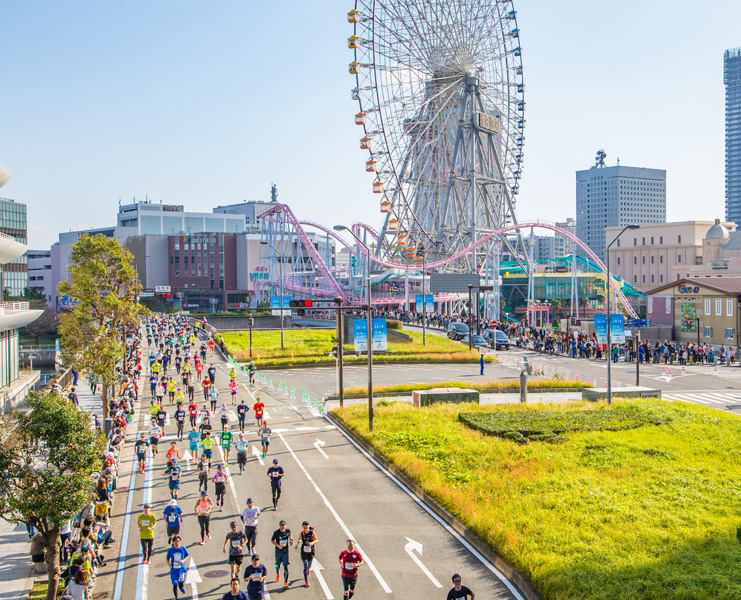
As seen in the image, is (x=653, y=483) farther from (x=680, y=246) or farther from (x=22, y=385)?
(x=680, y=246)

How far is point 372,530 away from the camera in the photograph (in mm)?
18547

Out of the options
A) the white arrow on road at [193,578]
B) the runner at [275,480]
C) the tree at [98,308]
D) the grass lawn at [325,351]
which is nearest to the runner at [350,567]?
the white arrow on road at [193,578]

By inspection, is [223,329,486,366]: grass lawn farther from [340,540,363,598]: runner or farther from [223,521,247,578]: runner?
[340,540,363,598]: runner

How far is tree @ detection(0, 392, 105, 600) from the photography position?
14391mm

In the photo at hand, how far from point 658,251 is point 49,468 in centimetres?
14495

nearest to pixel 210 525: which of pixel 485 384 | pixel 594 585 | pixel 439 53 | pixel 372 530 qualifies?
pixel 372 530

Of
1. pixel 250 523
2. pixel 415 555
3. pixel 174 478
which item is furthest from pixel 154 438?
pixel 415 555

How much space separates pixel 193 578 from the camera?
51.5ft

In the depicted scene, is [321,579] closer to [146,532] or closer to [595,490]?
[146,532]

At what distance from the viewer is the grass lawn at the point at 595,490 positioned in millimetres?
14453

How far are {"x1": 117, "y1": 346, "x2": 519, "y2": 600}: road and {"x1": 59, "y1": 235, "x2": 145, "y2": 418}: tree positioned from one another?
774 centimetres

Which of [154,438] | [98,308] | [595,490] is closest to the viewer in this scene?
[595,490]

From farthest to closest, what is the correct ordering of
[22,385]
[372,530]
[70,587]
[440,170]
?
[440,170]
[22,385]
[372,530]
[70,587]

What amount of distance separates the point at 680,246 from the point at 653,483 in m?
132
